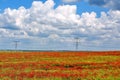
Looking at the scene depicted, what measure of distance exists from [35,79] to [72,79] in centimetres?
297

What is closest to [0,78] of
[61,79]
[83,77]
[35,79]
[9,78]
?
[9,78]

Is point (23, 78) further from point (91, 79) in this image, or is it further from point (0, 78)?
point (91, 79)

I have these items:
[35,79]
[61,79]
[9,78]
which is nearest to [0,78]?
[9,78]

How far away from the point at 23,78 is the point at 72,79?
397cm

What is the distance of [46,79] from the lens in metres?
25.6

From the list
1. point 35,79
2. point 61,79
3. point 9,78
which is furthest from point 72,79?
point 9,78

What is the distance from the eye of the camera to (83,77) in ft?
86.4

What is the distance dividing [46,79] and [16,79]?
2453mm

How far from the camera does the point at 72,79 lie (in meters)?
25.5

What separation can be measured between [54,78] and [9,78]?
3672 mm

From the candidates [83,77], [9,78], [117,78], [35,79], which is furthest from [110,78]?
[9,78]

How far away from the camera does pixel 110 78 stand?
26.1 m

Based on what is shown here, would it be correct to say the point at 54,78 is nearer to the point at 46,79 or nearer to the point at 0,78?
the point at 46,79

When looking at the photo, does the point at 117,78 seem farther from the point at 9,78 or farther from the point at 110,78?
the point at 9,78
